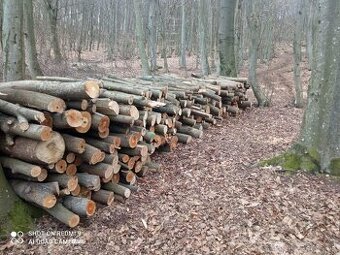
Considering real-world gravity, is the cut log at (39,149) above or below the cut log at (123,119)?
below

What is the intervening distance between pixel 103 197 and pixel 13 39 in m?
4.19

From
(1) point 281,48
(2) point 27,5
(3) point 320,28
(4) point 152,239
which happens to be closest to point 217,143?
(3) point 320,28

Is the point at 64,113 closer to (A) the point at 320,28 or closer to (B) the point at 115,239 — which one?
(B) the point at 115,239

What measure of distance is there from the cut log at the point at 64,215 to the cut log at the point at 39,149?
1.98ft

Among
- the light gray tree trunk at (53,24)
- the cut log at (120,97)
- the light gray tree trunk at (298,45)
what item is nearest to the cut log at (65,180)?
the cut log at (120,97)

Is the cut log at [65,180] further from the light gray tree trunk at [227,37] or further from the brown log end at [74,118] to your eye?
the light gray tree trunk at [227,37]

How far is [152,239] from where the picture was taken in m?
4.38

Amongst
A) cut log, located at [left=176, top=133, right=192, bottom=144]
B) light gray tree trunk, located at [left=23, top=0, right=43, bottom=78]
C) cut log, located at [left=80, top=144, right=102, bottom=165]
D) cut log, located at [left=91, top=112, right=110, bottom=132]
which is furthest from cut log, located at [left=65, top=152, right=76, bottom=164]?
light gray tree trunk, located at [left=23, top=0, right=43, bottom=78]

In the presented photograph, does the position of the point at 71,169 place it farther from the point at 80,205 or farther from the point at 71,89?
the point at 71,89

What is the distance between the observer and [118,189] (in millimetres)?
5145

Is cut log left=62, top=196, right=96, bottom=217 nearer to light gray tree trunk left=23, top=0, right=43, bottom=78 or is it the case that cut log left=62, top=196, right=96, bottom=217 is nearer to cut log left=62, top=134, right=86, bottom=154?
cut log left=62, top=134, right=86, bottom=154

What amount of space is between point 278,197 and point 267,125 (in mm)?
4707

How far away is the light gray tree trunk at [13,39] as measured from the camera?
285 inches

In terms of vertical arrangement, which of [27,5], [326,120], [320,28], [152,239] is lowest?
[152,239]
